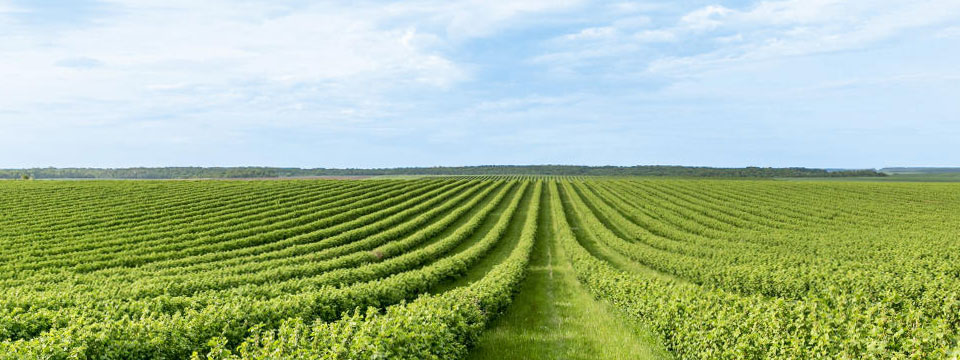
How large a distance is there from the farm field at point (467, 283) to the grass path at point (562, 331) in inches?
3.4

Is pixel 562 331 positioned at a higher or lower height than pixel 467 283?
higher

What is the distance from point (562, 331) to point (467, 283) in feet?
26.1

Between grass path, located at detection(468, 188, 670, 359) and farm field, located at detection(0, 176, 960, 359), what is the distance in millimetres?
88

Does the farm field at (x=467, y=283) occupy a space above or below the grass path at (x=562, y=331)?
above

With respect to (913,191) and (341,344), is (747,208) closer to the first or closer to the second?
(913,191)

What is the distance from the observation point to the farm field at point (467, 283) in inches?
354

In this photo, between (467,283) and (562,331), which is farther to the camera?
(467,283)

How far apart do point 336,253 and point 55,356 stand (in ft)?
62.5

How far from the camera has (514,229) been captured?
39.0 metres

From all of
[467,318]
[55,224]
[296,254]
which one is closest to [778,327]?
[467,318]

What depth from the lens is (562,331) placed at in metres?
14.7

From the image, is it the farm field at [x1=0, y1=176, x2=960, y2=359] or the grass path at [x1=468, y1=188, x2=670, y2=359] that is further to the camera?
the grass path at [x1=468, y1=188, x2=670, y2=359]

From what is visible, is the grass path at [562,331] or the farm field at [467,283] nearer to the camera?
the farm field at [467,283]

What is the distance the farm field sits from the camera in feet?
29.5
